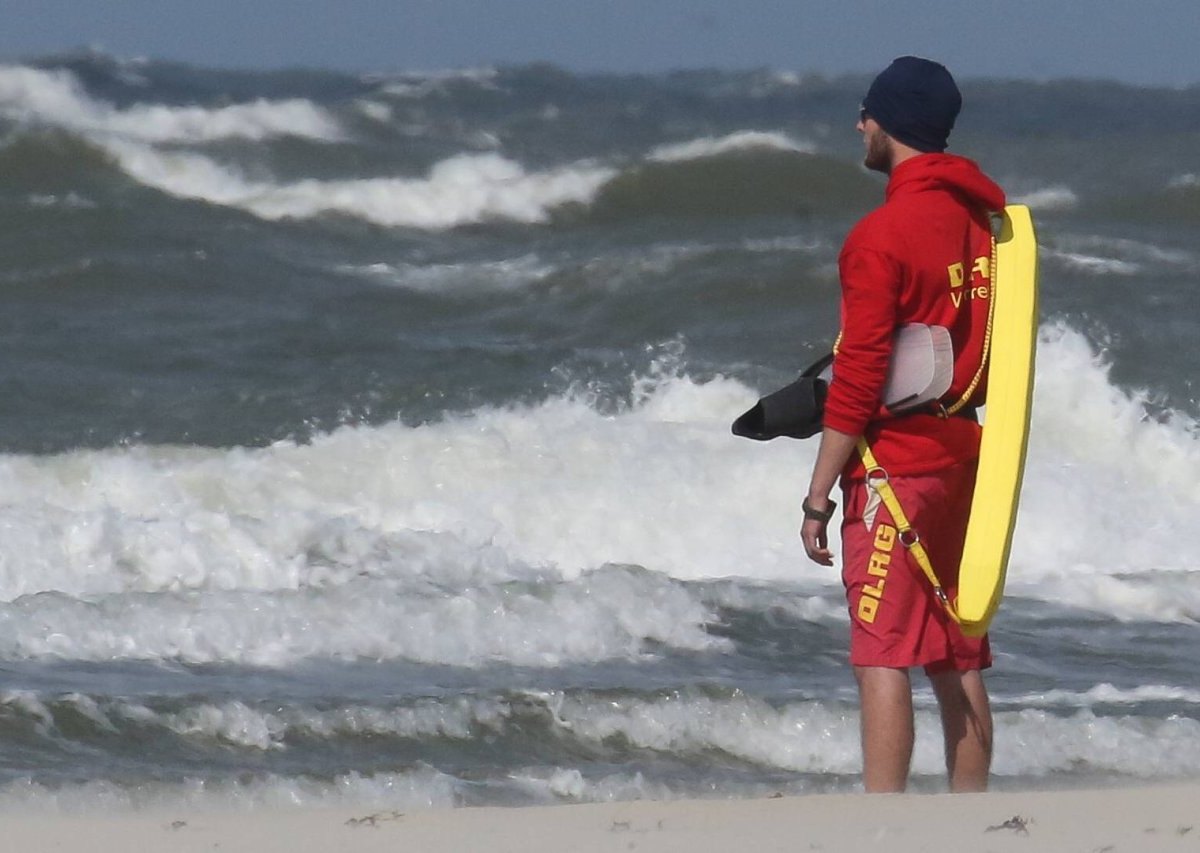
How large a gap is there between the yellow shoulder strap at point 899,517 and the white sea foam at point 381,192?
14.8m

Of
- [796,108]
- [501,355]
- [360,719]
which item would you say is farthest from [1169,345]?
[796,108]

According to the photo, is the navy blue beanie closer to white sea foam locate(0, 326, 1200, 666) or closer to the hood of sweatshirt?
the hood of sweatshirt

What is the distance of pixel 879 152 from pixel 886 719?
1.17 m

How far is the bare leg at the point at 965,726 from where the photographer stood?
422cm

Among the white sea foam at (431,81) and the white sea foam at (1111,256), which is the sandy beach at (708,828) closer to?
the white sea foam at (1111,256)

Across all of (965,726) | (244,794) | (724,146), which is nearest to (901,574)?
(965,726)

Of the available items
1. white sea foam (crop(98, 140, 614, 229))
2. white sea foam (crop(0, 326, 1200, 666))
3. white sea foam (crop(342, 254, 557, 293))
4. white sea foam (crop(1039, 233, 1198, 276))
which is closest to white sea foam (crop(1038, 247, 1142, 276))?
white sea foam (crop(1039, 233, 1198, 276))

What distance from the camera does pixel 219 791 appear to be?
5102mm

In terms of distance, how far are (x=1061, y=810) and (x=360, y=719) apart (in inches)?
90.8

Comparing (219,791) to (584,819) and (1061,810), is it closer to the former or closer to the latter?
(584,819)

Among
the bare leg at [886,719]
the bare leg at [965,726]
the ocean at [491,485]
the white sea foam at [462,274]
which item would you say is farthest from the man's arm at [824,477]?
the white sea foam at [462,274]

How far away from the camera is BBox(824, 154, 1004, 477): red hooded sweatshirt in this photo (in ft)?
13.0

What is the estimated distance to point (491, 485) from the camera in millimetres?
9773

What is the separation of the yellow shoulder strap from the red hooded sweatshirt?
0.07ft
